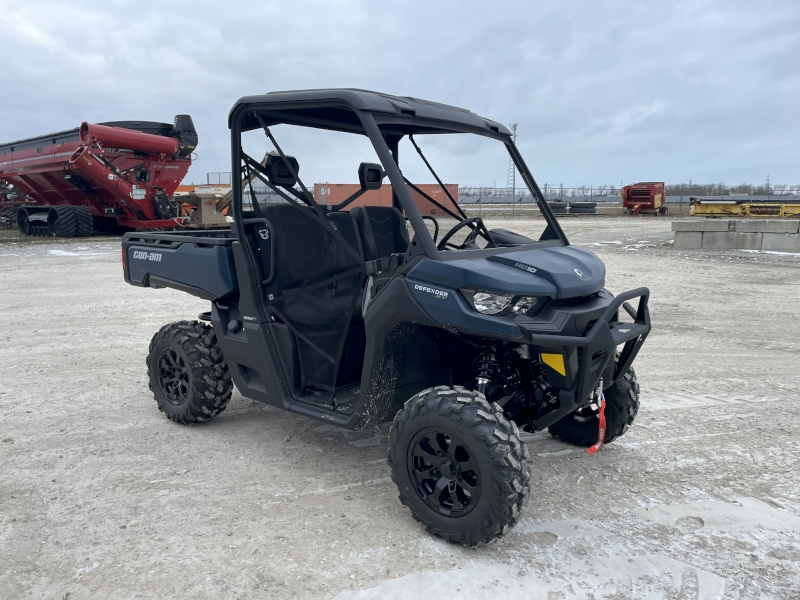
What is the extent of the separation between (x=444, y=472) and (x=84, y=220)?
1801 cm

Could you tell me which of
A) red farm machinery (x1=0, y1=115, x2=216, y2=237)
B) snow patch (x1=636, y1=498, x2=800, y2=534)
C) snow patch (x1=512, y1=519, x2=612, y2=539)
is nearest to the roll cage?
snow patch (x1=512, y1=519, x2=612, y2=539)

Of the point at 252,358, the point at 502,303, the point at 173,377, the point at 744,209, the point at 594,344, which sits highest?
the point at 744,209

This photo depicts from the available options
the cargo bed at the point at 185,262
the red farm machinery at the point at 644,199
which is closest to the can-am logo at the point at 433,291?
the cargo bed at the point at 185,262

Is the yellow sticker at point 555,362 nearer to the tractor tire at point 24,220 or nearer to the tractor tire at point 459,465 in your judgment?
the tractor tire at point 459,465

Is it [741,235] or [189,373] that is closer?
[189,373]

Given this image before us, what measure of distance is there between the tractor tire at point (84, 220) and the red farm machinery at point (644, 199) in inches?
1155

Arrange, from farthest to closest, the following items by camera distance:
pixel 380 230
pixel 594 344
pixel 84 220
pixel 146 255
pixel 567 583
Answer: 1. pixel 84 220
2. pixel 146 255
3. pixel 380 230
4. pixel 594 344
5. pixel 567 583

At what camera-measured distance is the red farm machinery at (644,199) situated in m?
36.7

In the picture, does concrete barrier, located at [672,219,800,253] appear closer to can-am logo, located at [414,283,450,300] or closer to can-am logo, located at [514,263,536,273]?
can-am logo, located at [514,263,536,273]

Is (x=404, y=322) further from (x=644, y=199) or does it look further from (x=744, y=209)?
(x=644, y=199)

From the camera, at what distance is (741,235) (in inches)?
634

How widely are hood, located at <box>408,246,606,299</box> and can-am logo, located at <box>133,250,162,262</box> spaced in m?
2.36

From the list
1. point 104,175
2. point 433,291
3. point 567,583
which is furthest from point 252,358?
point 104,175

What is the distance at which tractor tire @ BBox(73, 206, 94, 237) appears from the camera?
59.4 feet
